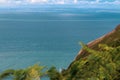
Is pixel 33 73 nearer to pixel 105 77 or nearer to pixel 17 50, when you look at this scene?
pixel 105 77

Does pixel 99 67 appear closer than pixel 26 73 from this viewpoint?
No

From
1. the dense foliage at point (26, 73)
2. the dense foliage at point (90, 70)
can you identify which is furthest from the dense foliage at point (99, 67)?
the dense foliage at point (26, 73)

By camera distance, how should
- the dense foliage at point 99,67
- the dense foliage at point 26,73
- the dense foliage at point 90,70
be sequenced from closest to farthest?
the dense foliage at point 26,73 → the dense foliage at point 90,70 → the dense foliage at point 99,67

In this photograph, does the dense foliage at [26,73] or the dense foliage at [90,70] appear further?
the dense foliage at [90,70]

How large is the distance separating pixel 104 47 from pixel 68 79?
110 cm

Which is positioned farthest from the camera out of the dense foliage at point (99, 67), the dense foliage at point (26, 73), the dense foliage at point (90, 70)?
the dense foliage at point (99, 67)

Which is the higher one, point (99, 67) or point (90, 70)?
point (90, 70)

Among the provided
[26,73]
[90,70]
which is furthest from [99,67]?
[26,73]

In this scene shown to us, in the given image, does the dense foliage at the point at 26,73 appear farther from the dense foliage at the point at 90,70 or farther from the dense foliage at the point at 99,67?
the dense foliage at the point at 99,67

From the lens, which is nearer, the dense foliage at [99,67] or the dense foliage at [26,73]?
the dense foliage at [26,73]

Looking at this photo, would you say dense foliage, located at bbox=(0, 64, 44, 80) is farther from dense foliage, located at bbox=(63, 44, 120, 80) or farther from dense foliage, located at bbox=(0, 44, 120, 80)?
dense foliage, located at bbox=(63, 44, 120, 80)

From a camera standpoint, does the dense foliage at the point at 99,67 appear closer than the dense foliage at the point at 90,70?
No

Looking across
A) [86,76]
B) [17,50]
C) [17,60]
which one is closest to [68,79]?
[86,76]

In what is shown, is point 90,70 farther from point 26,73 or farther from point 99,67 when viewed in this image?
point 26,73
